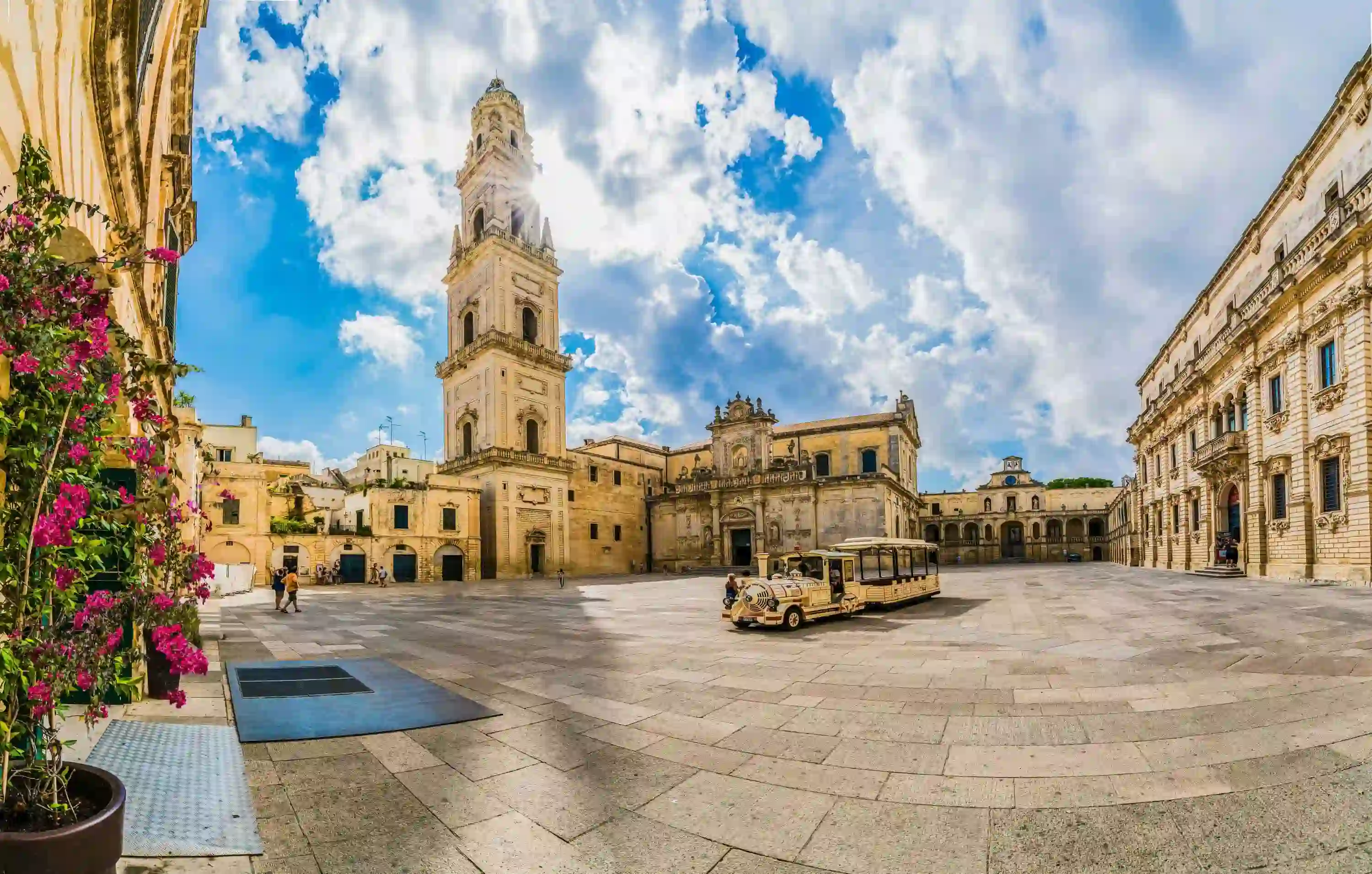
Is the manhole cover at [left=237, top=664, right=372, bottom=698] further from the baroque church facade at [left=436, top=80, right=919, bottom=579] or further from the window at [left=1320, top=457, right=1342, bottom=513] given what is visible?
the baroque church facade at [left=436, top=80, right=919, bottom=579]

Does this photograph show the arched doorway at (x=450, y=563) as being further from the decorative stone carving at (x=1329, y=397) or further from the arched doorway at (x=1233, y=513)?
the decorative stone carving at (x=1329, y=397)

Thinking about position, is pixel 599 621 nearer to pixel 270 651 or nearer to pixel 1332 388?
pixel 270 651

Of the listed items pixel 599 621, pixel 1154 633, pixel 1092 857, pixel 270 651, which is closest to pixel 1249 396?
pixel 1154 633

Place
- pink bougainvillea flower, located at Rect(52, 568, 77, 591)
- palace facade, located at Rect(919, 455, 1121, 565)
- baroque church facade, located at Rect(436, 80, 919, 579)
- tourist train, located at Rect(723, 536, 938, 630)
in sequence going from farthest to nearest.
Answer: palace facade, located at Rect(919, 455, 1121, 565) → baroque church facade, located at Rect(436, 80, 919, 579) → tourist train, located at Rect(723, 536, 938, 630) → pink bougainvillea flower, located at Rect(52, 568, 77, 591)

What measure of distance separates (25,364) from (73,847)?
1953 mm

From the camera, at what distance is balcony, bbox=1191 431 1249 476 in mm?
26500

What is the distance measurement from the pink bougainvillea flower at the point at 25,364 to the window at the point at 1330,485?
28735 mm

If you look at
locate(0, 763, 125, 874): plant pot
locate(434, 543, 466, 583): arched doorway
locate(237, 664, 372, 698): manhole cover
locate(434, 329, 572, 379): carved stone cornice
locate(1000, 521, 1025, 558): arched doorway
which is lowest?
locate(1000, 521, 1025, 558): arched doorway

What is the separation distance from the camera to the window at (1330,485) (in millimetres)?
20391

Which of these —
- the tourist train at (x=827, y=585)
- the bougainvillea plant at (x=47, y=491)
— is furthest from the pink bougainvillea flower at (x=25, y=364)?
the tourist train at (x=827, y=585)

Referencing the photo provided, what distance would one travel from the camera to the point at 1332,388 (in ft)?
66.7

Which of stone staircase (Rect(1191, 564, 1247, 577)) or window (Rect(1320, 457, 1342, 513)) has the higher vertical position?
window (Rect(1320, 457, 1342, 513))

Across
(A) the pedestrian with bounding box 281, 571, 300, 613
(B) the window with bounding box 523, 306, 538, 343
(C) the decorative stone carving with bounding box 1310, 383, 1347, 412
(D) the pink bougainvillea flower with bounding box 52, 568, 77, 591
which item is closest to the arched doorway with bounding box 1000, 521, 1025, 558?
(C) the decorative stone carving with bounding box 1310, 383, 1347, 412

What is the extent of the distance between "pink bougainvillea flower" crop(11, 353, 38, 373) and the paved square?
277 centimetres
